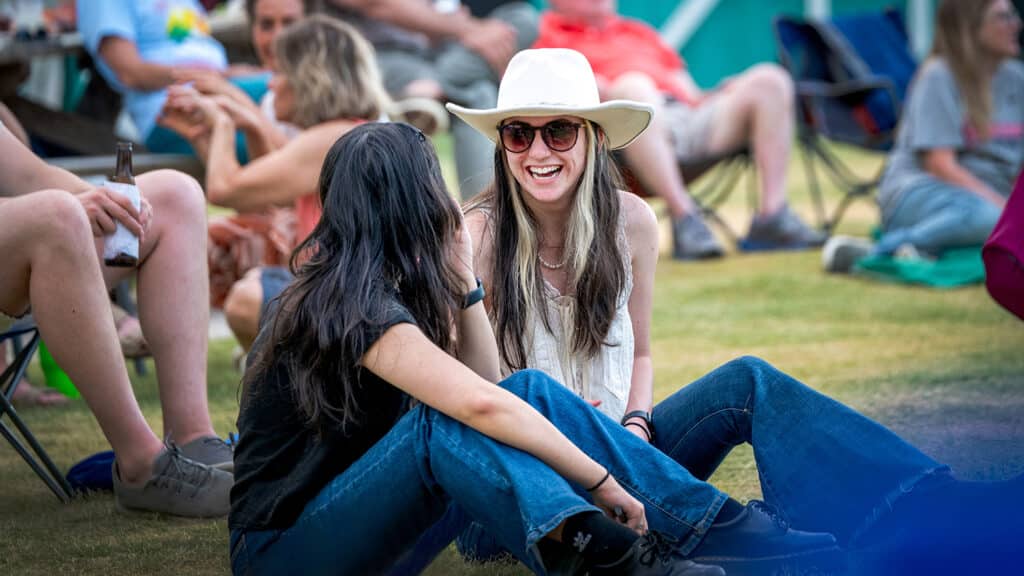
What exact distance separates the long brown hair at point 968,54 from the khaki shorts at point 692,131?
4.21ft

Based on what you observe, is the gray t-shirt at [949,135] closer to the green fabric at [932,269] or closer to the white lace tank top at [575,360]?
the green fabric at [932,269]

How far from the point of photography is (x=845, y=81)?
27.8ft

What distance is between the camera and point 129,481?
329cm

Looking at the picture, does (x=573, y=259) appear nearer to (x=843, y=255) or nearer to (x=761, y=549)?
(x=761, y=549)

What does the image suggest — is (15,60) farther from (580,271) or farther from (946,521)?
(946,521)

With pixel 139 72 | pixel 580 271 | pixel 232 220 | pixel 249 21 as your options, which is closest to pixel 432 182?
pixel 580 271

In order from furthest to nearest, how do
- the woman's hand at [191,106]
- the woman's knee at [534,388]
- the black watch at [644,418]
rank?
1. the woman's hand at [191,106]
2. the black watch at [644,418]
3. the woman's knee at [534,388]

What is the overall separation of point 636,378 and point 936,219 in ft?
12.9

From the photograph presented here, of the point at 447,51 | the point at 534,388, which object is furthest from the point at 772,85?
the point at 534,388

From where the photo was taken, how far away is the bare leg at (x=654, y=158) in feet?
23.9

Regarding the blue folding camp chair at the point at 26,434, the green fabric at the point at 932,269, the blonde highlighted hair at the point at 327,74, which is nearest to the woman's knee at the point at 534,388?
the blue folding camp chair at the point at 26,434

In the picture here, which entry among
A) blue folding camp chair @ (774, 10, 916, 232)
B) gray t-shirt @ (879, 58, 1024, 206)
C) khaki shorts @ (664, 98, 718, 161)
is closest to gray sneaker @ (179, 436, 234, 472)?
gray t-shirt @ (879, 58, 1024, 206)

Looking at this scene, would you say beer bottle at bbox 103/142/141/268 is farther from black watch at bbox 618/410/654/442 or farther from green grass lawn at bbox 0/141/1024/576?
black watch at bbox 618/410/654/442

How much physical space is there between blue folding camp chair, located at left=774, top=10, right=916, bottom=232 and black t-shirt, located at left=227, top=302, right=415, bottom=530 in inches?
226
